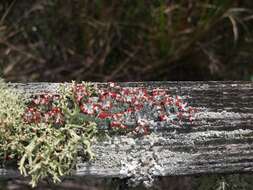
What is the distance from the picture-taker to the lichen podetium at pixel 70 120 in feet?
3.40

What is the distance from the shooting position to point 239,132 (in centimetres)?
116

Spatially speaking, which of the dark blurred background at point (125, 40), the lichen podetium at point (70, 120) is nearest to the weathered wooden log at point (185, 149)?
the lichen podetium at point (70, 120)

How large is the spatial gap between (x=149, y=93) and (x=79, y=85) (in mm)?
204

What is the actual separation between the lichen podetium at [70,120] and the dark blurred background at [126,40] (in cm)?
147

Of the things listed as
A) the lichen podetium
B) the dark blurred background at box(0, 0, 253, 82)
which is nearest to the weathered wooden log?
the lichen podetium

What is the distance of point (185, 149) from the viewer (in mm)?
1103

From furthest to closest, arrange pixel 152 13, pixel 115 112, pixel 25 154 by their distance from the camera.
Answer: pixel 152 13 < pixel 115 112 < pixel 25 154

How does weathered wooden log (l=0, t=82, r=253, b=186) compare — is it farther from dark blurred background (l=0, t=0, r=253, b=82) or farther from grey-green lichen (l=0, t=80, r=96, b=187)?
dark blurred background (l=0, t=0, r=253, b=82)

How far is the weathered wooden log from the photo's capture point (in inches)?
41.9

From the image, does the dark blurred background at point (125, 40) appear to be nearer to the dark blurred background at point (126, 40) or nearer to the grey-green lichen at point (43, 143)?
the dark blurred background at point (126, 40)

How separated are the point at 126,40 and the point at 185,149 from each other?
5.59ft

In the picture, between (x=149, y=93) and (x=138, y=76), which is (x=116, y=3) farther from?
(x=149, y=93)

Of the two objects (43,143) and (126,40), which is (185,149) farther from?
(126,40)

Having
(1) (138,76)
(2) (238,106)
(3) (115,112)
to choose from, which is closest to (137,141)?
(3) (115,112)
